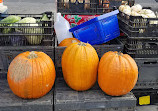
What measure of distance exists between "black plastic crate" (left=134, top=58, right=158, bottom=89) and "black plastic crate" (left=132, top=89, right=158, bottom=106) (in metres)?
0.15

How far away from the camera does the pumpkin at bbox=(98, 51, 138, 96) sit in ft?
8.11

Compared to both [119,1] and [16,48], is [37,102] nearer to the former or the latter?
[16,48]

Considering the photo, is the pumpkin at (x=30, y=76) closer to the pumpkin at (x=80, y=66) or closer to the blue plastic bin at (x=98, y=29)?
the pumpkin at (x=80, y=66)

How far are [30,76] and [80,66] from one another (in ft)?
2.08

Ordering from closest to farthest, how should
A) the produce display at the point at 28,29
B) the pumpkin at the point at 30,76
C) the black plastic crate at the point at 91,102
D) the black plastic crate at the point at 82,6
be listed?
the pumpkin at the point at 30,76 → the black plastic crate at the point at 91,102 → the produce display at the point at 28,29 → the black plastic crate at the point at 82,6

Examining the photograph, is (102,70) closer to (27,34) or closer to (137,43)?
(137,43)

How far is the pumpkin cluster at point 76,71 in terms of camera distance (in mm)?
2428

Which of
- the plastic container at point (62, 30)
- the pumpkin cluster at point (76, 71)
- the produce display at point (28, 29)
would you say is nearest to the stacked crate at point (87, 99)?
the pumpkin cluster at point (76, 71)

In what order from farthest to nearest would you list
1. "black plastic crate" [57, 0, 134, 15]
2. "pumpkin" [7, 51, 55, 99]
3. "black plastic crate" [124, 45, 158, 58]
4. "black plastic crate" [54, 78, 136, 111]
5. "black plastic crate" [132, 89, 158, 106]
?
"black plastic crate" [57, 0, 134, 15] → "black plastic crate" [132, 89, 158, 106] → "black plastic crate" [124, 45, 158, 58] → "black plastic crate" [54, 78, 136, 111] → "pumpkin" [7, 51, 55, 99]

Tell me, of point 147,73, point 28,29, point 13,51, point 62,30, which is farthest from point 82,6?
point 147,73

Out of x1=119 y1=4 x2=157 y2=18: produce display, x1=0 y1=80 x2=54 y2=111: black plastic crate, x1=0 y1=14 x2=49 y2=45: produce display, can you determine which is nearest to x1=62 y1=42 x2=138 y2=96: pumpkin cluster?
x1=0 y1=80 x2=54 y2=111: black plastic crate

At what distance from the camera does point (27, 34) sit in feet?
9.34

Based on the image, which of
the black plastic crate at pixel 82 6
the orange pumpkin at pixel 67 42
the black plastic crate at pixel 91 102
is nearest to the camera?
the black plastic crate at pixel 91 102

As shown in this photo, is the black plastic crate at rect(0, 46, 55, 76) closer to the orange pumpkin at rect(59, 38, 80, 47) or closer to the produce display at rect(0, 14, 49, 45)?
the produce display at rect(0, 14, 49, 45)
